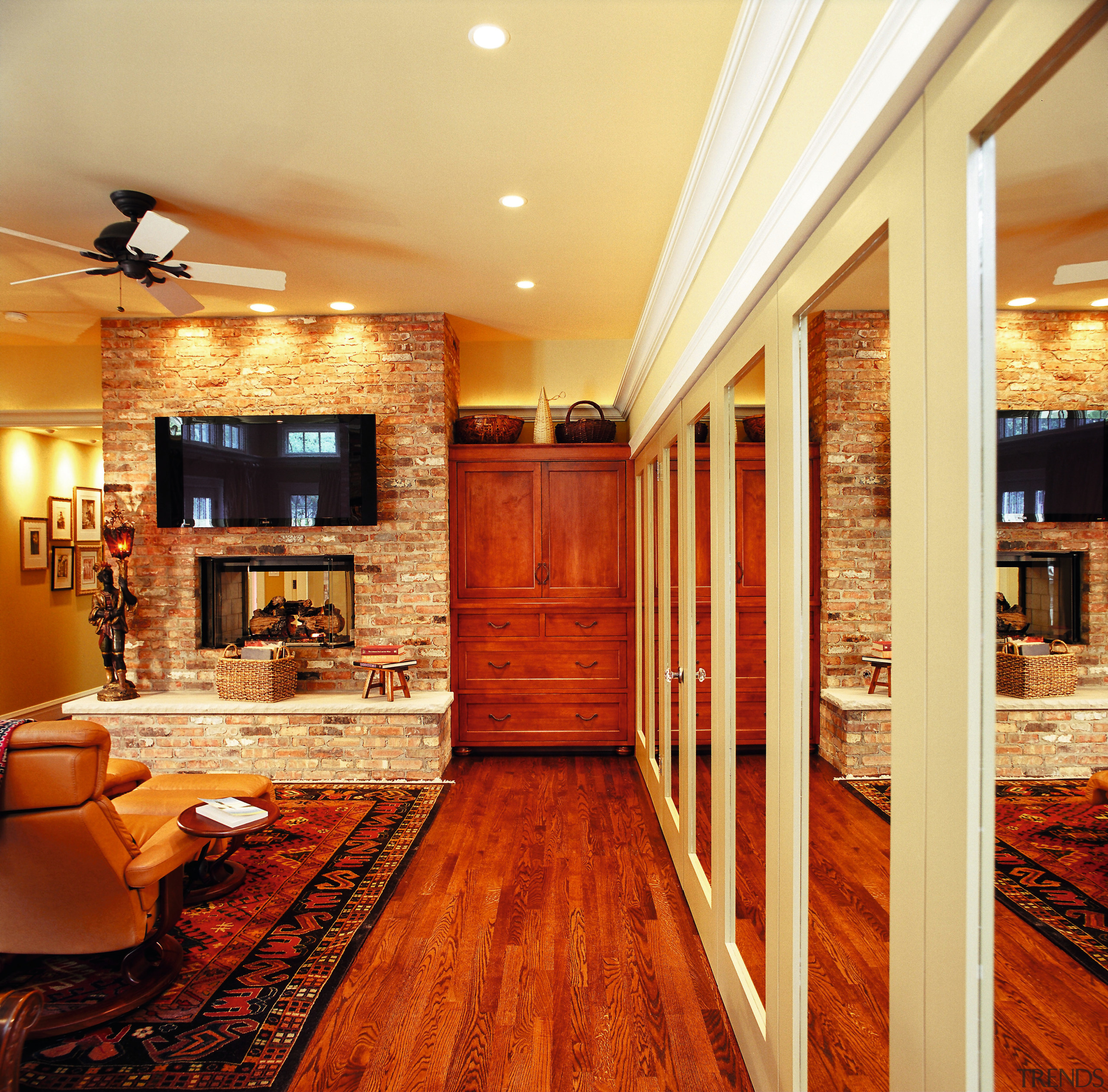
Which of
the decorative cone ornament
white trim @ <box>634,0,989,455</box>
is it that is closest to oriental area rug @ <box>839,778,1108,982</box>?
white trim @ <box>634,0,989,455</box>

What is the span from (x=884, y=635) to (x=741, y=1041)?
1510 mm

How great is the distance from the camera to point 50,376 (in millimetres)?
5219

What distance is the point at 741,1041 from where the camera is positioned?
1875 mm

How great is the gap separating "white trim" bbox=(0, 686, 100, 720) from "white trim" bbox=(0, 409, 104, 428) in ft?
7.11

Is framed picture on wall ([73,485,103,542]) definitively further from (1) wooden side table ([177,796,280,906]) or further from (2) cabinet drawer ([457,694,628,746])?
(1) wooden side table ([177,796,280,906])

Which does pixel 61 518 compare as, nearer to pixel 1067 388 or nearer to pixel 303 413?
pixel 303 413

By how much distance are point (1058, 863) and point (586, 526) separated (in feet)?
13.8

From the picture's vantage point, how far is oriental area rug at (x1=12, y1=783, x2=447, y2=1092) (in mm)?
1884

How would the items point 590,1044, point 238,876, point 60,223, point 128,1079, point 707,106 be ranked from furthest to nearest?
point 60,223, point 238,876, point 707,106, point 590,1044, point 128,1079

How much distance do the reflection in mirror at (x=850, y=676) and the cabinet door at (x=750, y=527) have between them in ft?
1.17

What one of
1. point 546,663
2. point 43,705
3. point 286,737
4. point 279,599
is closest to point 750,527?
point 546,663

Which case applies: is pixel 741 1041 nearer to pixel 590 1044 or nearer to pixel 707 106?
pixel 590 1044

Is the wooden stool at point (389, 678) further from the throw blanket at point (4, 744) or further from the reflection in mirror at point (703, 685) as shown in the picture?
the throw blanket at point (4, 744)

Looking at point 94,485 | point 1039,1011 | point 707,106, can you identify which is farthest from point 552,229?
point 94,485
